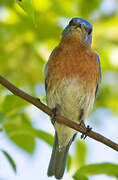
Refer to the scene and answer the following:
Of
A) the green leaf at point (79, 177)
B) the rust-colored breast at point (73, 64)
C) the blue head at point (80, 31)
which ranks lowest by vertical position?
the green leaf at point (79, 177)

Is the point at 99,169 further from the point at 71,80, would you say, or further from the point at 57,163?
the point at 57,163

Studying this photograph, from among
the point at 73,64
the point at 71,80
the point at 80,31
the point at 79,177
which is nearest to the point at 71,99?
the point at 71,80

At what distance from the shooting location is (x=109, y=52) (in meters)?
5.77

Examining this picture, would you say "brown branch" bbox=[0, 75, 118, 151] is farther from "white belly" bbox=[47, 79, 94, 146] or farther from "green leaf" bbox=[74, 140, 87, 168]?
"white belly" bbox=[47, 79, 94, 146]

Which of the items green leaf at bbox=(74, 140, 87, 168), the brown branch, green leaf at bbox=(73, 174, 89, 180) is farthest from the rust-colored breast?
green leaf at bbox=(73, 174, 89, 180)

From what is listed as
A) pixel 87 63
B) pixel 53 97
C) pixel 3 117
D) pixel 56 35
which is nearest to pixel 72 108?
pixel 53 97

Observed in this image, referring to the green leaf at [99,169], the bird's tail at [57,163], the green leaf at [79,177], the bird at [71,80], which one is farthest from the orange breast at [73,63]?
the green leaf at [79,177]

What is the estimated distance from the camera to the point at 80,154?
5152 millimetres

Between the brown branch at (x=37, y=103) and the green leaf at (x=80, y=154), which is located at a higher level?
the green leaf at (x=80, y=154)

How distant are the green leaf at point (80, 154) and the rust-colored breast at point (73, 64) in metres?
1.04

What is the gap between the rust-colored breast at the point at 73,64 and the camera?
5.63m

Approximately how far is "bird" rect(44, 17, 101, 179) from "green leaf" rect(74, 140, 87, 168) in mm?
408

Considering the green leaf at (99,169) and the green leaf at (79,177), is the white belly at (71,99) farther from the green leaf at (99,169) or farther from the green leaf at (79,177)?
the green leaf at (79,177)

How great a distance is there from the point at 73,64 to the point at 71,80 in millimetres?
309
